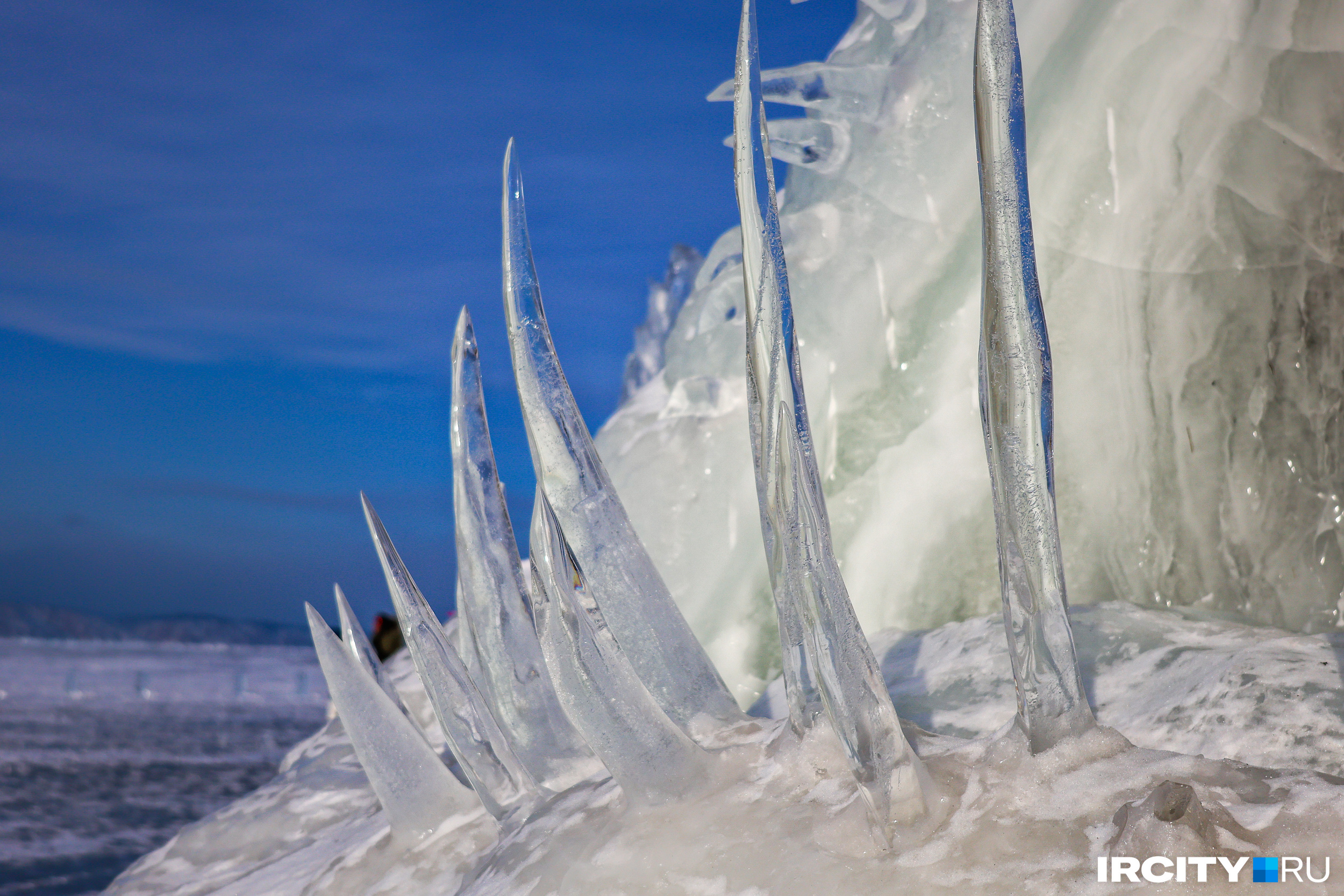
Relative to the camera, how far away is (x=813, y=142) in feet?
6.19

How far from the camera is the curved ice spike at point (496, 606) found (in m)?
1.34

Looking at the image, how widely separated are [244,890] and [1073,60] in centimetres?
195

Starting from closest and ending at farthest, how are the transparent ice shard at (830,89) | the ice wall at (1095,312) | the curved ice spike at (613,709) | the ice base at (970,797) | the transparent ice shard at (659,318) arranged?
the ice base at (970,797) < the curved ice spike at (613,709) < the ice wall at (1095,312) < the transparent ice shard at (830,89) < the transparent ice shard at (659,318)

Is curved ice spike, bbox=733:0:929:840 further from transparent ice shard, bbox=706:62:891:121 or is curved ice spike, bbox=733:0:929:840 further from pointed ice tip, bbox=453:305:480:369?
transparent ice shard, bbox=706:62:891:121

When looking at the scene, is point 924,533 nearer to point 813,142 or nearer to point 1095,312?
point 1095,312

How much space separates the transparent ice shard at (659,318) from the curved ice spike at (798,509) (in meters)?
2.69

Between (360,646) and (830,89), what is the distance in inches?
52.0

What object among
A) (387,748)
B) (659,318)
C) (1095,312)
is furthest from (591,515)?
(659,318)

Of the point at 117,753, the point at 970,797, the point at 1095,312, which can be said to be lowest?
the point at 117,753

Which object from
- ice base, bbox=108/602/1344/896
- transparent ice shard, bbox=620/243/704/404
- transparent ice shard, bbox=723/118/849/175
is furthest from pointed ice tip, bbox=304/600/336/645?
transparent ice shard, bbox=620/243/704/404

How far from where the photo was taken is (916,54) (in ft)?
5.83

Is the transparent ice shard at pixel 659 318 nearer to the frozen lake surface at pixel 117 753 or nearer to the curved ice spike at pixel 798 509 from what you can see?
the frozen lake surface at pixel 117 753

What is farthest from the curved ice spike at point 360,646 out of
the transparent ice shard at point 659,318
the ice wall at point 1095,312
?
the transparent ice shard at point 659,318

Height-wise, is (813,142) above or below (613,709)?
above
